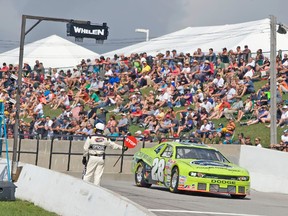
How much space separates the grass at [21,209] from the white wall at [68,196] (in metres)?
0.18

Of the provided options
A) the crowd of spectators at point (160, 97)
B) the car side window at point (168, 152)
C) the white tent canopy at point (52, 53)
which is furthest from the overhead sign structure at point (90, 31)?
the white tent canopy at point (52, 53)

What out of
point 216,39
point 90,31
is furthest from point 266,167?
point 216,39

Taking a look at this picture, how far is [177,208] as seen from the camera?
16.1m

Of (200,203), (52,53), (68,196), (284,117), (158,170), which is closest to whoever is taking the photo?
(68,196)

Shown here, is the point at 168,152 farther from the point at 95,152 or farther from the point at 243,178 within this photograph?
the point at 95,152

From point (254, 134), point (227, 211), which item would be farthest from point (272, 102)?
point (227, 211)

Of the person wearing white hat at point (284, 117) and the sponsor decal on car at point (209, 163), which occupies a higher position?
the person wearing white hat at point (284, 117)

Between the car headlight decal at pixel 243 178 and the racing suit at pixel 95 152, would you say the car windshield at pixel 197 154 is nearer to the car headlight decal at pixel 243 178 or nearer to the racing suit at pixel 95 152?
the car headlight decal at pixel 243 178

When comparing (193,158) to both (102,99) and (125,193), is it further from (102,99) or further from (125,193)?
(102,99)

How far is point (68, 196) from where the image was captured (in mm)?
14500

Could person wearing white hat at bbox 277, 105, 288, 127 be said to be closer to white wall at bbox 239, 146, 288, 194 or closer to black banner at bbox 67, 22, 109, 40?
white wall at bbox 239, 146, 288, 194

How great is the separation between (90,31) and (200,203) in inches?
354

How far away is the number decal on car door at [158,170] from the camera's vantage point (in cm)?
2133

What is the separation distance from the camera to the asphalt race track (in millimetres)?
15759
